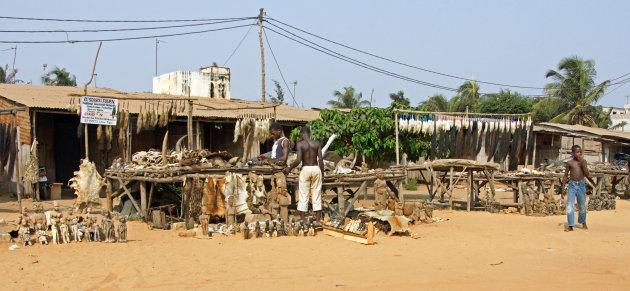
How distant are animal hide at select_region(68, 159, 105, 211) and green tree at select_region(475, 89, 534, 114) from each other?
26.6m

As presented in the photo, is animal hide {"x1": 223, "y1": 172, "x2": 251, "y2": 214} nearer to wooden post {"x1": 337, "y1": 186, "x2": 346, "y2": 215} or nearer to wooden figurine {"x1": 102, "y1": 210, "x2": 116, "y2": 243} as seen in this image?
wooden post {"x1": 337, "y1": 186, "x2": 346, "y2": 215}

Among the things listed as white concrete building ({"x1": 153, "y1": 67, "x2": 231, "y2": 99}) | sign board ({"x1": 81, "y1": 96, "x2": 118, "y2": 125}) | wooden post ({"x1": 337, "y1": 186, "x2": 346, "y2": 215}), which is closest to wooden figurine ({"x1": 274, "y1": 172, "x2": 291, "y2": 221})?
wooden post ({"x1": 337, "y1": 186, "x2": 346, "y2": 215})

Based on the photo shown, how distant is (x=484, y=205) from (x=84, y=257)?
32.9 ft

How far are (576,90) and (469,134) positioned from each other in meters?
19.7

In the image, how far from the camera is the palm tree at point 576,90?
31219 millimetres

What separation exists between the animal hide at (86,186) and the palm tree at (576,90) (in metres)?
27.8

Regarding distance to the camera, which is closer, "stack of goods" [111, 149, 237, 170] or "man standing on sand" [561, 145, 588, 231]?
"man standing on sand" [561, 145, 588, 231]

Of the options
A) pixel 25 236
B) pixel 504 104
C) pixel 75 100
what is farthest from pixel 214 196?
pixel 504 104

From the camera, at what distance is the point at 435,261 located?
741cm

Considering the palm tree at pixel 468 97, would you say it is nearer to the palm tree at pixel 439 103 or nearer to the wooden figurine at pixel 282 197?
the palm tree at pixel 439 103

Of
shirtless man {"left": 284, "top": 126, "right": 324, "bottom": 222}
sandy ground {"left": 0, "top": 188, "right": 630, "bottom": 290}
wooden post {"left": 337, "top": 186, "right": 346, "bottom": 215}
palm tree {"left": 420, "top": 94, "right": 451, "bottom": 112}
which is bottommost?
sandy ground {"left": 0, "top": 188, "right": 630, "bottom": 290}

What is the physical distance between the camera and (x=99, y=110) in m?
13.3

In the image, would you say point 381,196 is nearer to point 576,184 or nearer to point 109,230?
point 576,184

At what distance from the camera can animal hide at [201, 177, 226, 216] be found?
9828mm
